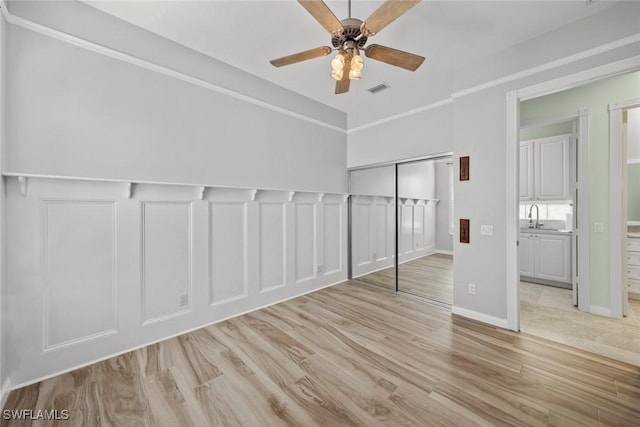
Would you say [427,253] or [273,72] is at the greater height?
[273,72]

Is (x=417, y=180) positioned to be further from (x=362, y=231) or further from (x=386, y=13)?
(x=386, y=13)

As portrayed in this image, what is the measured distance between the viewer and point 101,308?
217 cm

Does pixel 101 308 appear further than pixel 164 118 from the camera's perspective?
No

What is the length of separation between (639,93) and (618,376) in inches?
117

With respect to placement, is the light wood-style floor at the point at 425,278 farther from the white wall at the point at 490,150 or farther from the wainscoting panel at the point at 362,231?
the white wall at the point at 490,150

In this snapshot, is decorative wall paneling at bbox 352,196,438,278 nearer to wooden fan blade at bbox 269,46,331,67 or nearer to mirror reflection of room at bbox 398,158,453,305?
mirror reflection of room at bbox 398,158,453,305

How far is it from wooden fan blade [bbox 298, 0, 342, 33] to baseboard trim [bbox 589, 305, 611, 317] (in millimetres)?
4184

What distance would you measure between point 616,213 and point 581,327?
135 centimetres

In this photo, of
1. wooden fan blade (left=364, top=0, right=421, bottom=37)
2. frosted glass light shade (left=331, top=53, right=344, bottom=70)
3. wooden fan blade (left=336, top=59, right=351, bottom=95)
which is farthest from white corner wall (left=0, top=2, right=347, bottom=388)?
wooden fan blade (left=364, top=0, right=421, bottom=37)

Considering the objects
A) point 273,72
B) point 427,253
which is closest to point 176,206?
point 273,72

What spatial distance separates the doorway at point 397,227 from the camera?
4125 millimetres

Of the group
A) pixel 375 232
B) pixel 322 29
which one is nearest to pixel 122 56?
pixel 322 29

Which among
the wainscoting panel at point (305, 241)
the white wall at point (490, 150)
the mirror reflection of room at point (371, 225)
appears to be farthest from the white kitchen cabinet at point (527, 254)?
the wainscoting panel at point (305, 241)

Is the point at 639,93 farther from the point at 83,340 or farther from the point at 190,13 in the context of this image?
the point at 83,340
